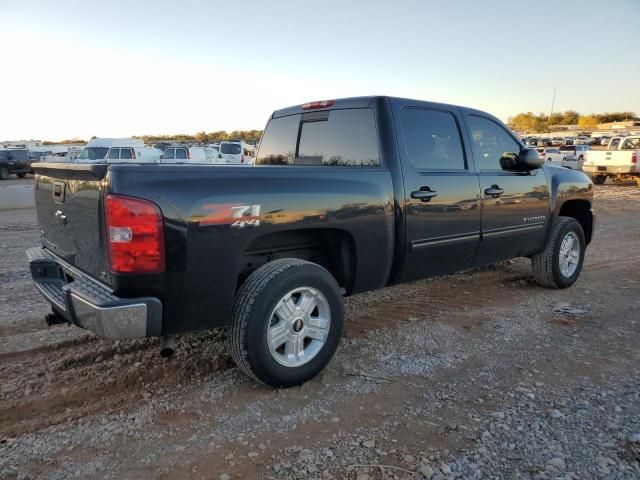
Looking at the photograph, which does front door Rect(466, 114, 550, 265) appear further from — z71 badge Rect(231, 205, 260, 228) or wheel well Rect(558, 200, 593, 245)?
z71 badge Rect(231, 205, 260, 228)

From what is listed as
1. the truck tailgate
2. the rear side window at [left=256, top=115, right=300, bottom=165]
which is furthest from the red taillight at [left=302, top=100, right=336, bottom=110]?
the truck tailgate

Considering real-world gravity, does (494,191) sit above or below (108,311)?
above

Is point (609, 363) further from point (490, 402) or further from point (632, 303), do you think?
point (632, 303)

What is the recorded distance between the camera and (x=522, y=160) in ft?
15.6

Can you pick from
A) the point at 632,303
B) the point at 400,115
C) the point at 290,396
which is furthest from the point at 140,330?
the point at 632,303

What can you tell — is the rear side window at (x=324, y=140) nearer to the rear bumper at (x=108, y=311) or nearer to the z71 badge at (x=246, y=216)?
the z71 badge at (x=246, y=216)

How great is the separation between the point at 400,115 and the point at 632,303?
3.30 metres

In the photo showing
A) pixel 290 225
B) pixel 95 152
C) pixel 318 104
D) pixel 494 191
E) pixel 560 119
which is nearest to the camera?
pixel 290 225

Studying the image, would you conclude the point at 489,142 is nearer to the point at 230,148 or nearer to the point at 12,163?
the point at 230,148

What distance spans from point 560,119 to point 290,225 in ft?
390

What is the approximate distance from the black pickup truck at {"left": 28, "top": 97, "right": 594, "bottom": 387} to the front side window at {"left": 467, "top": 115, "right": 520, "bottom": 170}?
0.02 meters

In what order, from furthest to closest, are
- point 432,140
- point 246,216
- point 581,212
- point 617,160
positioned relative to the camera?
point 617,160, point 581,212, point 432,140, point 246,216

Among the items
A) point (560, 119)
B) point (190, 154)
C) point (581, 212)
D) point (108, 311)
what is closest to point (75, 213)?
point (108, 311)

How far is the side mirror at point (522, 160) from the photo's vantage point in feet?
15.5
